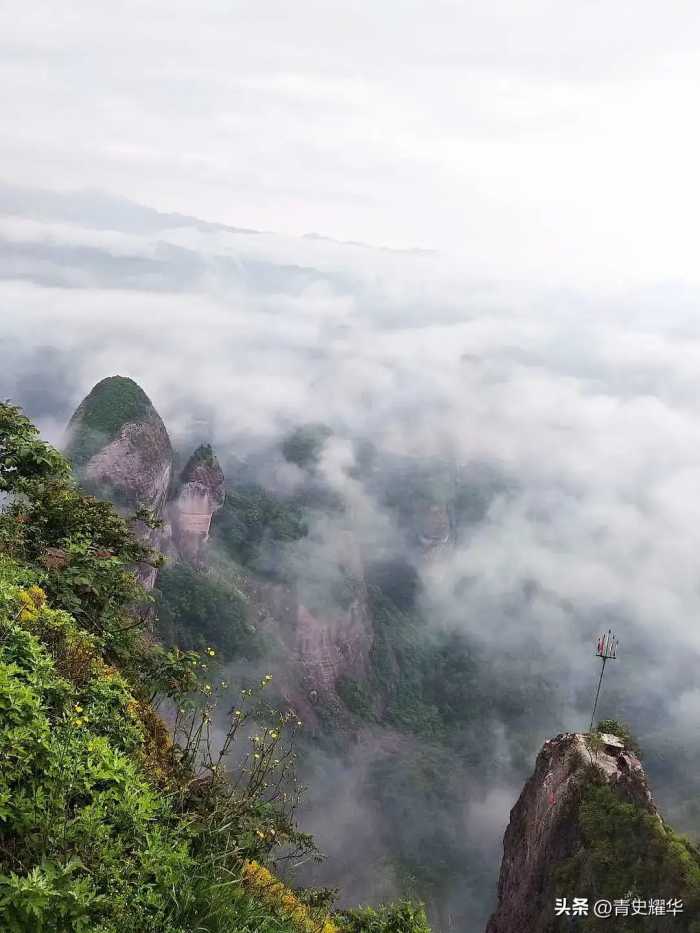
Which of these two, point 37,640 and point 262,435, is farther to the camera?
point 262,435

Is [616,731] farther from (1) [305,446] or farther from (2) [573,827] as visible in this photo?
(1) [305,446]

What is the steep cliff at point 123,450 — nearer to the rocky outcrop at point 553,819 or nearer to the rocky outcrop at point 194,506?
the rocky outcrop at point 194,506

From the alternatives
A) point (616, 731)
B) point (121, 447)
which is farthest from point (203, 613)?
point (616, 731)

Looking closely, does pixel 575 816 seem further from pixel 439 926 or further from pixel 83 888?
pixel 439 926

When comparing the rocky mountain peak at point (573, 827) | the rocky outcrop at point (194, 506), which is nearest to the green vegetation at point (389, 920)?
the rocky mountain peak at point (573, 827)

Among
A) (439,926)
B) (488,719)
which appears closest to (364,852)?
(439,926)

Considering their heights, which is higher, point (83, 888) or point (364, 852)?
point (83, 888)
